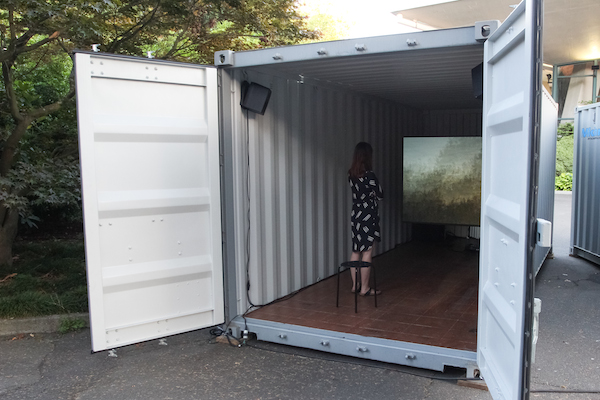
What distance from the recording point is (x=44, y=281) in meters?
6.15

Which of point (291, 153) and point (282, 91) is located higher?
point (282, 91)

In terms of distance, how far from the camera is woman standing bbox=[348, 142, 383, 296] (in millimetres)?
5500

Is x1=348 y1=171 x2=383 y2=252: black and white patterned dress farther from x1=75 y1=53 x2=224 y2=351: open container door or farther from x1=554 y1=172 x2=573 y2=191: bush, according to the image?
x1=554 y1=172 x2=573 y2=191: bush

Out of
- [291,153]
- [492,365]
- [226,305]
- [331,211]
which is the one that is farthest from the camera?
[331,211]

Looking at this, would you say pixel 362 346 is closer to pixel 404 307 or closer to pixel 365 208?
pixel 404 307

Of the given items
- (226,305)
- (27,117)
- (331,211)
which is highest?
(27,117)

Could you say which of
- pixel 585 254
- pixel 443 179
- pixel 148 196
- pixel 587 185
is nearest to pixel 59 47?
pixel 148 196

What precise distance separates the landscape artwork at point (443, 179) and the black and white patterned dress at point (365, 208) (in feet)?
8.41

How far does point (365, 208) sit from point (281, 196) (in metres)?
0.92

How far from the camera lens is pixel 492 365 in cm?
304

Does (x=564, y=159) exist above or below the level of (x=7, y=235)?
above

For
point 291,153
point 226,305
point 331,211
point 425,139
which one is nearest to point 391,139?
point 425,139

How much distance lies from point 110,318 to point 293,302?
2127 mm

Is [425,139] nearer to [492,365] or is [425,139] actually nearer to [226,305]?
[226,305]
